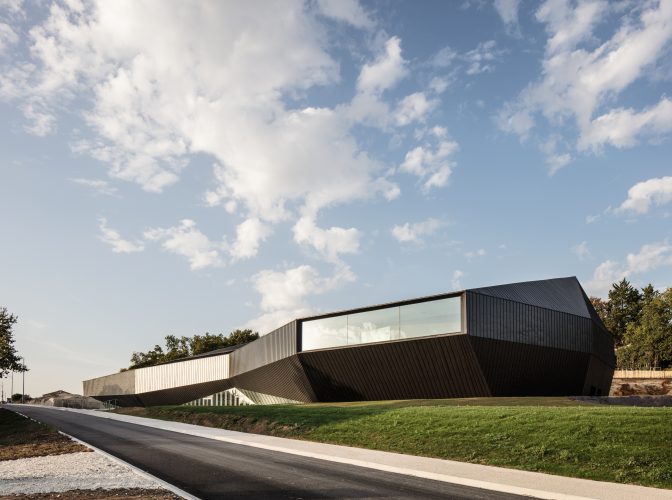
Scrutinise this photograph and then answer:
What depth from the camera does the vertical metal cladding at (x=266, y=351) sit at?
3778 centimetres

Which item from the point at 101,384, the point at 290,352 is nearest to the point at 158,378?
the point at 101,384

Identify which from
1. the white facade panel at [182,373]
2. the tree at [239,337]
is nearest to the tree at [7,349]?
the white facade panel at [182,373]

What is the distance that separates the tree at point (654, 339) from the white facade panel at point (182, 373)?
195 feet

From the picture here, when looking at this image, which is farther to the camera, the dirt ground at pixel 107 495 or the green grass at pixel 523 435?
the green grass at pixel 523 435

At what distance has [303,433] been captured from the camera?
21984mm

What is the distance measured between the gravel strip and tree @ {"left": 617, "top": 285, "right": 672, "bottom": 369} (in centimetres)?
7989

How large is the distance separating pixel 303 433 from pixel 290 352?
15433mm

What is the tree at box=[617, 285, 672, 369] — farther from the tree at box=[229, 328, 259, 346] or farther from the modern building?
the tree at box=[229, 328, 259, 346]

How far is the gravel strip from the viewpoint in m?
11.4

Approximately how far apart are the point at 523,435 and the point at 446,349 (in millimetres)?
13281

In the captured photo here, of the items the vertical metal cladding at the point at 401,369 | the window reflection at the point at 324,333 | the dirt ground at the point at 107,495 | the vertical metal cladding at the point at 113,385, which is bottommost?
the vertical metal cladding at the point at 113,385

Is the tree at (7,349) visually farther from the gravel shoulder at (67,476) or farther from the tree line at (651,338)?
the tree line at (651,338)

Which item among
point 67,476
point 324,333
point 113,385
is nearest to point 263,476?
point 67,476

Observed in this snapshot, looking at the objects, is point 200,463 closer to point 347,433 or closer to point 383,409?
point 347,433
